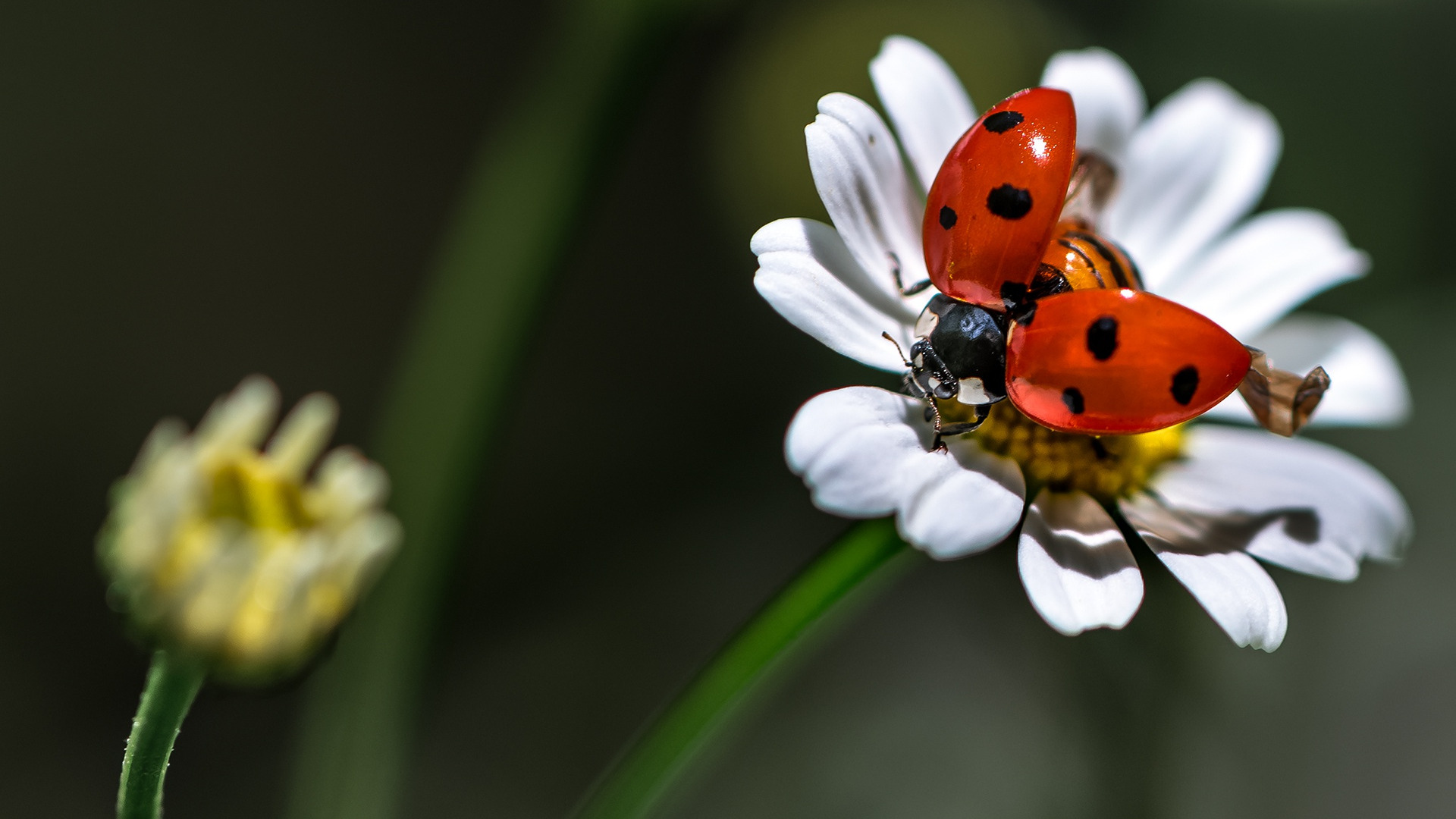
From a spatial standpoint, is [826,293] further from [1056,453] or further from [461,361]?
[461,361]

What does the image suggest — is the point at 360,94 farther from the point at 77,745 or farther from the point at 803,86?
the point at 77,745

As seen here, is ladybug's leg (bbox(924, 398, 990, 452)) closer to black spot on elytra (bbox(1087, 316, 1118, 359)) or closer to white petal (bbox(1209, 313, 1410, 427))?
black spot on elytra (bbox(1087, 316, 1118, 359))

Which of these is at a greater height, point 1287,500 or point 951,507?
point 951,507

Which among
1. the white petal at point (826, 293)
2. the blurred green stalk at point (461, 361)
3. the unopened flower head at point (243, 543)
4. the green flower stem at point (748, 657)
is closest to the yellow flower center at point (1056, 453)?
the white petal at point (826, 293)

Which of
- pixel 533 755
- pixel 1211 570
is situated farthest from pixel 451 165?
pixel 1211 570

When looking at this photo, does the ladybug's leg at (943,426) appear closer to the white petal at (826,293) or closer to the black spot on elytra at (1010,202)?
the white petal at (826,293)

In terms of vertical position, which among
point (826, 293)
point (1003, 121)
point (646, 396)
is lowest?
point (646, 396)

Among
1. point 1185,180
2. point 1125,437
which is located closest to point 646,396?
point 1185,180
